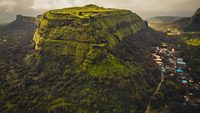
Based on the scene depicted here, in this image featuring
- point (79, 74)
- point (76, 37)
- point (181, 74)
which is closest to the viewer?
point (79, 74)

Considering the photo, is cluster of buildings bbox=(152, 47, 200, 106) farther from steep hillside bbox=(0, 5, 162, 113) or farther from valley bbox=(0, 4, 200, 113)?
steep hillside bbox=(0, 5, 162, 113)

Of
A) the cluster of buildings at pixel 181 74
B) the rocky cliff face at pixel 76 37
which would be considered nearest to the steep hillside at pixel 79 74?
the rocky cliff face at pixel 76 37

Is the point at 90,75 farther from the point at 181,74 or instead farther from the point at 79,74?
the point at 181,74

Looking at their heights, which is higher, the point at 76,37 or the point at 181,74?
the point at 76,37

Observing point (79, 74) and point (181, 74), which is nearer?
point (79, 74)

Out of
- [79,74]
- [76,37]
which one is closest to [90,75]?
[79,74]

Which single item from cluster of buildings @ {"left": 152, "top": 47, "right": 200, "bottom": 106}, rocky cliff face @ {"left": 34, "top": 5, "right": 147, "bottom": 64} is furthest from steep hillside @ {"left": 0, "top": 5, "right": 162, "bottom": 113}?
cluster of buildings @ {"left": 152, "top": 47, "right": 200, "bottom": 106}

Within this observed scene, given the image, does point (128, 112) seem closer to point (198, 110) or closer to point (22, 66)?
point (198, 110)

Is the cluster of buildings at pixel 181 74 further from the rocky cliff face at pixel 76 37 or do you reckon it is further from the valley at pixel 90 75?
the rocky cliff face at pixel 76 37
